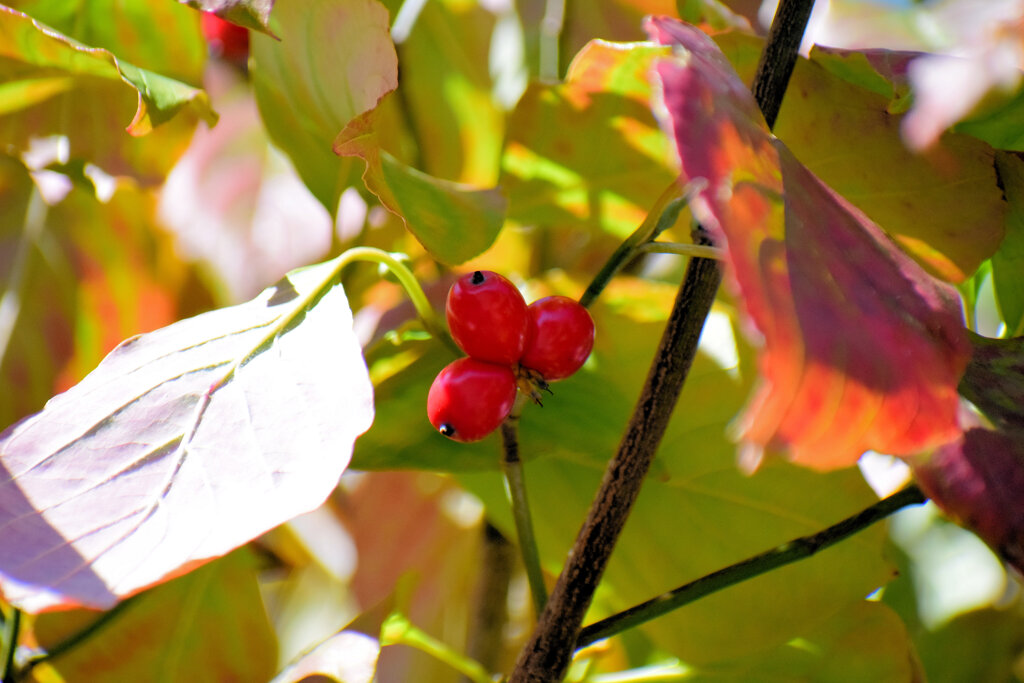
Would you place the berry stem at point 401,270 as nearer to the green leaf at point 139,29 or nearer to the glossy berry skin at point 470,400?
the glossy berry skin at point 470,400

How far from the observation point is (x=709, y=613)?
0.35 metres

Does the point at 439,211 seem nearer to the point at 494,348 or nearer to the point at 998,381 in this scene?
the point at 494,348

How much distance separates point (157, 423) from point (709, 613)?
0.23 m

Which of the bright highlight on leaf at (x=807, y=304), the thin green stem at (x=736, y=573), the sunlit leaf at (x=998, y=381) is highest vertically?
the bright highlight on leaf at (x=807, y=304)

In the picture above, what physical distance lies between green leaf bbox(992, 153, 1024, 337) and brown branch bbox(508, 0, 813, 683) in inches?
5.0

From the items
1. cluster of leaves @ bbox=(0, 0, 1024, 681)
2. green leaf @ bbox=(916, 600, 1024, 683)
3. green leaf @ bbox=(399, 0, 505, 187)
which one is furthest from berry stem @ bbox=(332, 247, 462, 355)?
green leaf @ bbox=(916, 600, 1024, 683)

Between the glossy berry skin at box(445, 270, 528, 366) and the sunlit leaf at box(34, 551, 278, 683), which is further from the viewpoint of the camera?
the sunlit leaf at box(34, 551, 278, 683)

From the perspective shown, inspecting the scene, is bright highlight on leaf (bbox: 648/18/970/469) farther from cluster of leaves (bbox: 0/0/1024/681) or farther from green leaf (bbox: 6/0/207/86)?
green leaf (bbox: 6/0/207/86)

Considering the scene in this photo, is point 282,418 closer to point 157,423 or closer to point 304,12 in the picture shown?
point 157,423

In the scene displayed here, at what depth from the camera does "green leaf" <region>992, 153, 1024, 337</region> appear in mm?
305

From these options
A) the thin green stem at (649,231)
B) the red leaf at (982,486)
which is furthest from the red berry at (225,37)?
the red leaf at (982,486)

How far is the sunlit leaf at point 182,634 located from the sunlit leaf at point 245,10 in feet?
0.78

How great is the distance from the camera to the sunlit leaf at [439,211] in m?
0.27

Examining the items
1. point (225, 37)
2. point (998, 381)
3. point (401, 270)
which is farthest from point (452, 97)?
point (998, 381)
